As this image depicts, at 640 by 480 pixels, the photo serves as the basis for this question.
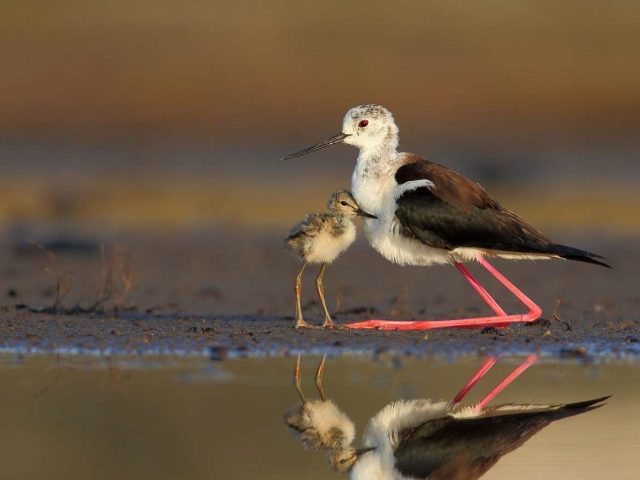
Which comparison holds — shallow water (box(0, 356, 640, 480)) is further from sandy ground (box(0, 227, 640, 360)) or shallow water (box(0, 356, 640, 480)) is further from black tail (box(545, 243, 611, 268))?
black tail (box(545, 243, 611, 268))

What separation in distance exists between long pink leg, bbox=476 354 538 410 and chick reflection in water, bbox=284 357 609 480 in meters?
0.03

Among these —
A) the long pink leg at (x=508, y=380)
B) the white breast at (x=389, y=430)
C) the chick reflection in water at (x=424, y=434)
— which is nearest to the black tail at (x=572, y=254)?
the long pink leg at (x=508, y=380)

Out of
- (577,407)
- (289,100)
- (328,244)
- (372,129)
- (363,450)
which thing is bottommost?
(363,450)

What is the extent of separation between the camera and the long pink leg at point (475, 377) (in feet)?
23.7

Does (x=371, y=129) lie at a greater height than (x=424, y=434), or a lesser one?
greater

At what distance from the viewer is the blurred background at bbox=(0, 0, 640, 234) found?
19531mm

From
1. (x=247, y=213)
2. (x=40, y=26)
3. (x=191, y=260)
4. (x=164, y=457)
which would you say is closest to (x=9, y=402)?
(x=164, y=457)

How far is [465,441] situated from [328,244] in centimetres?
321

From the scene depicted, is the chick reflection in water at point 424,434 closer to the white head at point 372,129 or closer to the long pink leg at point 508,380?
the long pink leg at point 508,380

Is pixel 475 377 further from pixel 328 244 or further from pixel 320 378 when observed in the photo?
pixel 328 244

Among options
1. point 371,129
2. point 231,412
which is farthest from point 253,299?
point 231,412

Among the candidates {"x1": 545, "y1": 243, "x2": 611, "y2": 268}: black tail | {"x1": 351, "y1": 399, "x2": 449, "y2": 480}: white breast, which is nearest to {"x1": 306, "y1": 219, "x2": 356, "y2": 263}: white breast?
{"x1": 545, "y1": 243, "x2": 611, "y2": 268}: black tail

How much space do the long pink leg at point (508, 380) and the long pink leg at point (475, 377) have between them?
121 mm

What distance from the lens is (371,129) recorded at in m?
9.84
